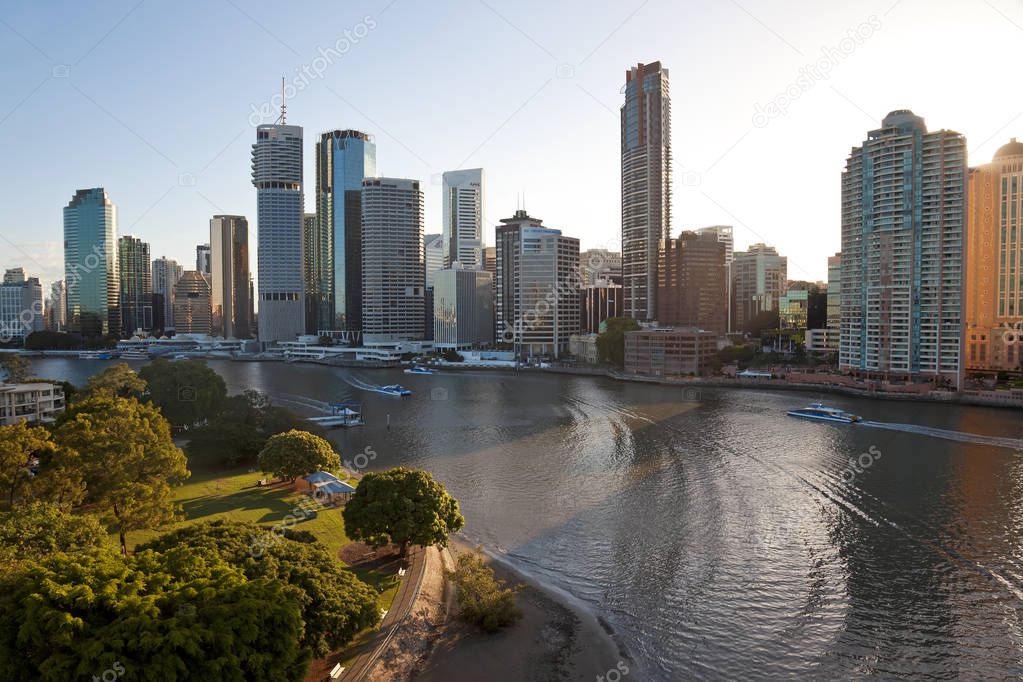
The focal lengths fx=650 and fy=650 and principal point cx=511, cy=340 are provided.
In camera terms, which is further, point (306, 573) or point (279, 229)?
point (279, 229)

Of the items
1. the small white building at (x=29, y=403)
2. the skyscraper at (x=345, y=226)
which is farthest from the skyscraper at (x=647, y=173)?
the small white building at (x=29, y=403)

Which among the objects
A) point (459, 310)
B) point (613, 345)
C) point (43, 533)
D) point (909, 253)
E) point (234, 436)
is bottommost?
point (234, 436)

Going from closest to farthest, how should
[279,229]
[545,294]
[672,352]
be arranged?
[672,352] < [545,294] < [279,229]

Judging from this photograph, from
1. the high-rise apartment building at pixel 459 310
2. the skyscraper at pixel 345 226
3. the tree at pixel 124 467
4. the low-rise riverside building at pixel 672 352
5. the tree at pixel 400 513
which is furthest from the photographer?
the skyscraper at pixel 345 226

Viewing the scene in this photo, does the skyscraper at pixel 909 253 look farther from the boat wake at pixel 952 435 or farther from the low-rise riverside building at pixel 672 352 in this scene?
the boat wake at pixel 952 435

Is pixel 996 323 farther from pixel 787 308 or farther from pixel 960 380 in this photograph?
pixel 787 308

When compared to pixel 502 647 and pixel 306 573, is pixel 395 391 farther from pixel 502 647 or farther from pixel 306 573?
pixel 306 573

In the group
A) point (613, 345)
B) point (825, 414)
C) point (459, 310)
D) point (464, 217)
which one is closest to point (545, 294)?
point (459, 310)
